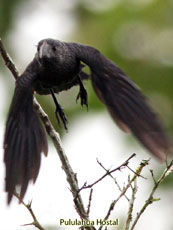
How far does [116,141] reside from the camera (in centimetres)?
1252

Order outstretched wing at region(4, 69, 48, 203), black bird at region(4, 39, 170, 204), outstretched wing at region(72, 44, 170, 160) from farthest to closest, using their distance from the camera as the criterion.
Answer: outstretched wing at region(4, 69, 48, 203)
black bird at region(4, 39, 170, 204)
outstretched wing at region(72, 44, 170, 160)

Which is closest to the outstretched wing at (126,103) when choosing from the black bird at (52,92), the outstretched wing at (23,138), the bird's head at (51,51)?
the black bird at (52,92)

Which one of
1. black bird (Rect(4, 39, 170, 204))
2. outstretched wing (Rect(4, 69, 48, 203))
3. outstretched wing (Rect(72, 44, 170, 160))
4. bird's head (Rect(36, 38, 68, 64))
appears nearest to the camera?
outstretched wing (Rect(72, 44, 170, 160))

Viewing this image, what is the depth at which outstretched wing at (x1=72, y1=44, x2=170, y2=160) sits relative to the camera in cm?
526

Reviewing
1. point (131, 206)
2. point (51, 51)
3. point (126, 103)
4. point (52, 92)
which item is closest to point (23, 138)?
point (52, 92)

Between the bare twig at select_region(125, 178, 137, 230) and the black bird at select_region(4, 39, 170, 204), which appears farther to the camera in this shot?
the black bird at select_region(4, 39, 170, 204)

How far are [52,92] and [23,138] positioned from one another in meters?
0.58

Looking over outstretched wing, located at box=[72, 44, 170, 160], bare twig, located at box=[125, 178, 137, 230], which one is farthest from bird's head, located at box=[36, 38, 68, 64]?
bare twig, located at box=[125, 178, 137, 230]

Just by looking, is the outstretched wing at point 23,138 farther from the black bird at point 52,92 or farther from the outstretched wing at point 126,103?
the outstretched wing at point 126,103

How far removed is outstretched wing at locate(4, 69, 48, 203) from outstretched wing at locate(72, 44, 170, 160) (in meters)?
0.64

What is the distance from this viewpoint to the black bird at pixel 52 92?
5.63m

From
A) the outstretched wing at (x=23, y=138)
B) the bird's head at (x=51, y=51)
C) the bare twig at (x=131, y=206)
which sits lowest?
the bare twig at (x=131, y=206)

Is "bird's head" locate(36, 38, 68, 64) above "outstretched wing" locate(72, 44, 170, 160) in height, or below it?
above

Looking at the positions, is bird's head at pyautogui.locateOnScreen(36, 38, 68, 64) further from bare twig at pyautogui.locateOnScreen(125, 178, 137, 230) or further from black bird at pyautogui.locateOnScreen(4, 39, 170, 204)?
bare twig at pyautogui.locateOnScreen(125, 178, 137, 230)
